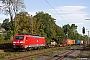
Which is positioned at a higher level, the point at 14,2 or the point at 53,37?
the point at 14,2

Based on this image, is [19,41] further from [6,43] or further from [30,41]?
[6,43]

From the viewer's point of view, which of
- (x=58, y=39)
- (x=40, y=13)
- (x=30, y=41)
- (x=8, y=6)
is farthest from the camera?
(x=40, y=13)

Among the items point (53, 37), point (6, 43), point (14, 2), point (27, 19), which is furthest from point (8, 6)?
point (53, 37)

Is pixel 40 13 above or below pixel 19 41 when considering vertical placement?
above

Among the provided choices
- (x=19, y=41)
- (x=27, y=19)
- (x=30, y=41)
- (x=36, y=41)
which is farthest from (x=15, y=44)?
(x=27, y=19)

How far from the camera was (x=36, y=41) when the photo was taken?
1857 inches

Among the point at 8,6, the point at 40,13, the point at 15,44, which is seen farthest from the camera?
the point at 40,13

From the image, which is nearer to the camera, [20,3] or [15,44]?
[15,44]

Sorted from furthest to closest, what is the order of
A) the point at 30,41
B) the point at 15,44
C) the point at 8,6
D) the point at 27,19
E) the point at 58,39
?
the point at 58,39
the point at 27,19
the point at 8,6
the point at 30,41
the point at 15,44

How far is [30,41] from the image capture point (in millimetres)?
42406

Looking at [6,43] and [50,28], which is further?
[50,28]

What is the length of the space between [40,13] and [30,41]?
86.1 metres

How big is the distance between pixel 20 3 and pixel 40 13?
67.4 meters

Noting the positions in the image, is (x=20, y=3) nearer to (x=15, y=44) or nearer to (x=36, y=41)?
(x=36, y=41)
